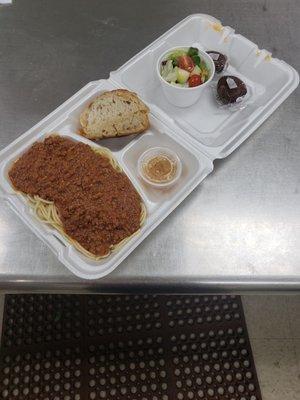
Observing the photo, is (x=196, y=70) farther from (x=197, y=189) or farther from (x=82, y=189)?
(x=82, y=189)

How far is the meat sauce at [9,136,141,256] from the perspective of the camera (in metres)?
1.15

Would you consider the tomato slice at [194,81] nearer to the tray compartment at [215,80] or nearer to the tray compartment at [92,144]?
the tray compartment at [215,80]

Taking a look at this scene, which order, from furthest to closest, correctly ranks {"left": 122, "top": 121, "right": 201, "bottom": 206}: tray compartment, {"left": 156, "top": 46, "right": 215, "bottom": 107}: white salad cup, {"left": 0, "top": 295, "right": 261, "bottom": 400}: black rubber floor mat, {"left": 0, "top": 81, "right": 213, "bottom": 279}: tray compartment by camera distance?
{"left": 0, "top": 295, "right": 261, "bottom": 400}: black rubber floor mat < {"left": 156, "top": 46, "right": 215, "bottom": 107}: white salad cup < {"left": 122, "top": 121, "right": 201, "bottom": 206}: tray compartment < {"left": 0, "top": 81, "right": 213, "bottom": 279}: tray compartment

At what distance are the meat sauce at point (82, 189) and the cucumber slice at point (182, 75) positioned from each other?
1.50 feet

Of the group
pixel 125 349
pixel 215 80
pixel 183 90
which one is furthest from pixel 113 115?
pixel 125 349

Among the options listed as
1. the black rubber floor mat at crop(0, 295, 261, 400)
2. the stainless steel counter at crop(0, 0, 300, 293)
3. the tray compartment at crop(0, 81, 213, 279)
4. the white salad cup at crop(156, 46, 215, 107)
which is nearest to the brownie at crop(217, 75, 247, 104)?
the white salad cup at crop(156, 46, 215, 107)

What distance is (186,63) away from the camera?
1.44 m

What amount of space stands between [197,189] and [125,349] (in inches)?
37.1

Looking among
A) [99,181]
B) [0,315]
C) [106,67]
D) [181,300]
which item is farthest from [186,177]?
[0,315]

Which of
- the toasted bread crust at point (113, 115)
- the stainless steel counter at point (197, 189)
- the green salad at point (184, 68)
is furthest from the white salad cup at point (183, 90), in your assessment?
the stainless steel counter at point (197, 189)

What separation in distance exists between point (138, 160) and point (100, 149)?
15 cm

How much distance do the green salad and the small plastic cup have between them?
295 millimetres

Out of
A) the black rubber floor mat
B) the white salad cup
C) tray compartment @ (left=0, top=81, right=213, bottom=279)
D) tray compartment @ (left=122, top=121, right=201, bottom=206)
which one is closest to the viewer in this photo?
tray compartment @ (left=0, top=81, right=213, bottom=279)

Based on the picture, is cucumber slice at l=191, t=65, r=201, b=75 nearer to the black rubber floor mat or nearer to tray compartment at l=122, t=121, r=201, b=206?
tray compartment at l=122, t=121, r=201, b=206
